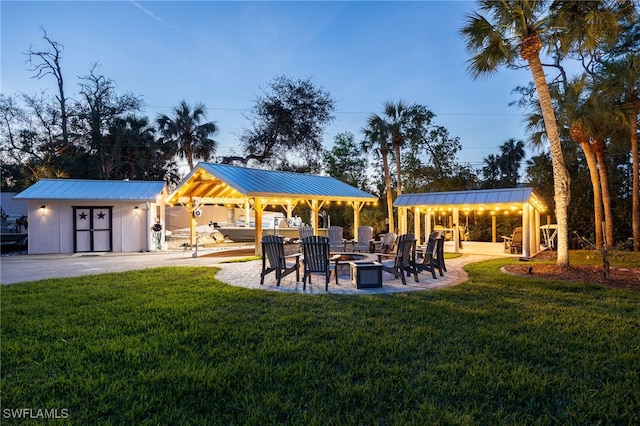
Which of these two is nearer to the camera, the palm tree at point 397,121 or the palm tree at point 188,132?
the palm tree at point 397,121

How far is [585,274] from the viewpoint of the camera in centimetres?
803

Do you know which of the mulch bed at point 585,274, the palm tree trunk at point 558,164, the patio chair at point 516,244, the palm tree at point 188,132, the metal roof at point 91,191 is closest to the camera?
the mulch bed at point 585,274

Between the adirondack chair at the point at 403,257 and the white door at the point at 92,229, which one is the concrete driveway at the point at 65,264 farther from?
the adirondack chair at the point at 403,257

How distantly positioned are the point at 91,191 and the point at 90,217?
1.06 meters

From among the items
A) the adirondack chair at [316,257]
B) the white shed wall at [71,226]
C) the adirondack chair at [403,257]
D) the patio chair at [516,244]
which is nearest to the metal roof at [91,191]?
the white shed wall at [71,226]

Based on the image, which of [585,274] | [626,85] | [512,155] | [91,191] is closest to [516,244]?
[585,274]

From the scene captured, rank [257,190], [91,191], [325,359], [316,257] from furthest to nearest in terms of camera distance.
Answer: [91,191] → [257,190] → [316,257] → [325,359]

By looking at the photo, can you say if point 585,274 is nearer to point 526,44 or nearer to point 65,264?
point 526,44

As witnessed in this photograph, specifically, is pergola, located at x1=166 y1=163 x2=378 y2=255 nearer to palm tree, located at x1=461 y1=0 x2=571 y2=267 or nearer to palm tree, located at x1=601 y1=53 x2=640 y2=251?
palm tree, located at x1=461 y1=0 x2=571 y2=267

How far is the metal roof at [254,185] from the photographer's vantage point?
12492 millimetres

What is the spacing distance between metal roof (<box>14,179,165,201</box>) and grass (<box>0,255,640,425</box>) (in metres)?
9.07

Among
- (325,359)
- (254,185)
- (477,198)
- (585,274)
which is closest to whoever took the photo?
(325,359)

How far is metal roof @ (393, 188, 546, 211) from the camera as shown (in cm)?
1235

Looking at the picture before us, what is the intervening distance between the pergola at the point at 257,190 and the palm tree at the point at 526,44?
Result: 7.45m
